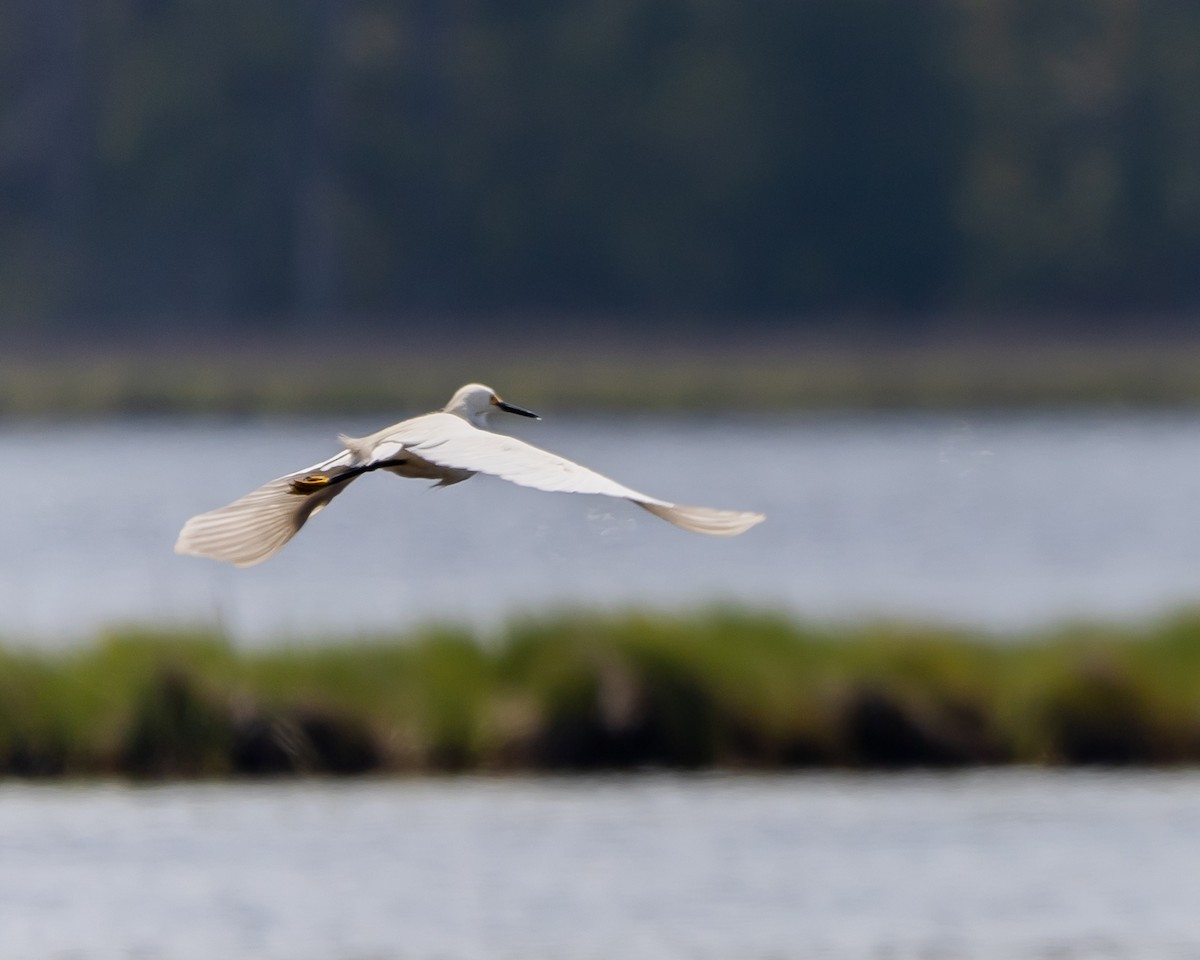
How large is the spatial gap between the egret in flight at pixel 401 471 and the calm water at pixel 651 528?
748cm

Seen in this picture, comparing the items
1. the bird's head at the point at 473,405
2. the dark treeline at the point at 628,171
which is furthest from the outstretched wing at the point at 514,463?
the dark treeline at the point at 628,171

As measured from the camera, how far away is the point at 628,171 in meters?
50.6

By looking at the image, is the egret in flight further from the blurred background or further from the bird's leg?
the blurred background

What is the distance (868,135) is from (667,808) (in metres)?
38.1

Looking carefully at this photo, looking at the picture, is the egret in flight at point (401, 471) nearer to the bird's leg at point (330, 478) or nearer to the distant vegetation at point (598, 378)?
the bird's leg at point (330, 478)

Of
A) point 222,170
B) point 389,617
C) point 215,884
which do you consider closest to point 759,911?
point 215,884

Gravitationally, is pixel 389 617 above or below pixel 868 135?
below

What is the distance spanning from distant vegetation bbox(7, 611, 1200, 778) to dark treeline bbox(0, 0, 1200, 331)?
3576 cm

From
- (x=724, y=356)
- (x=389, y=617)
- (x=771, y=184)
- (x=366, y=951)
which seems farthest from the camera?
(x=771, y=184)

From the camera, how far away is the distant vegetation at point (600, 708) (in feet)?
46.2

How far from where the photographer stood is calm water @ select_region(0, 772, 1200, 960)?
38.7 ft

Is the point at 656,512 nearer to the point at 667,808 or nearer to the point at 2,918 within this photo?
the point at 2,918

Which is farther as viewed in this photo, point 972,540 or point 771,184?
point 771,184

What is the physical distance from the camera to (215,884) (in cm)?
1306
